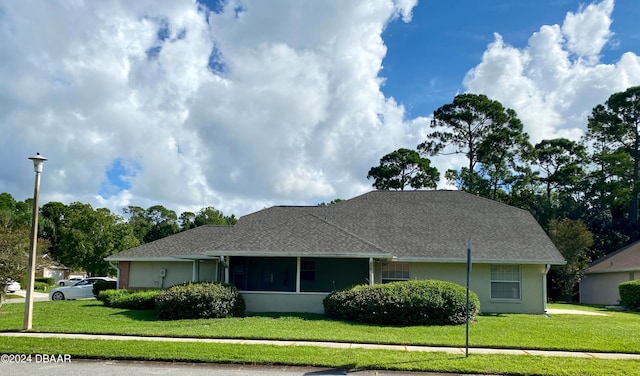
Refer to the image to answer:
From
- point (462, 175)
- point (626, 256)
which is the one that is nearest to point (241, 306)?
point (626, 256)

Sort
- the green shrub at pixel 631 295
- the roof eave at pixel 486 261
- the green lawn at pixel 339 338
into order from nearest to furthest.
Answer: the green lawn at pixel 339 338 < the roof eave at pixel 486 261 < the green shrub at pixel 631 295

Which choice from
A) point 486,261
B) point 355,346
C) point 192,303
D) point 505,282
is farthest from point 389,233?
point 355,346

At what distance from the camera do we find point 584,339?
554 inches

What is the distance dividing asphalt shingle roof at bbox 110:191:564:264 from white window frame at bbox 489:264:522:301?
2.42 ft

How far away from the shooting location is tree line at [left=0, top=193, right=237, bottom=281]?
61.2 ft

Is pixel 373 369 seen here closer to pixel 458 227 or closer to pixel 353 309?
pixel 353 309

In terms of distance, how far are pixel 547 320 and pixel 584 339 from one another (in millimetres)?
5407

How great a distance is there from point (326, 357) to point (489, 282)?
540 inches

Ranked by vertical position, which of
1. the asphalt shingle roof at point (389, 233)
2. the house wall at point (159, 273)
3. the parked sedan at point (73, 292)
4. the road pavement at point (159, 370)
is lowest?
the parked sedan at point (73, 292)

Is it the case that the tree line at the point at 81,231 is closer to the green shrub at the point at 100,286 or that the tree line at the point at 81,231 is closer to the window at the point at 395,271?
the green shrub at the point at 100,286

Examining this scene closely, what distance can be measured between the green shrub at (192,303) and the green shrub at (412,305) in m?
4.39

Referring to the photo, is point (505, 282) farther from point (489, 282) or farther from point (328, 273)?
point (328, 273)

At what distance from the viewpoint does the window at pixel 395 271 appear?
23297 mm

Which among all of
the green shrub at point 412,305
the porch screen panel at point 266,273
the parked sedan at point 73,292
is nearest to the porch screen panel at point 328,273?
the porch screen panel at point 266,273
